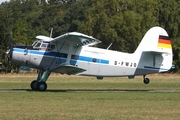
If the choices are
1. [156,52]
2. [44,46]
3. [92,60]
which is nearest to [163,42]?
[156,52]

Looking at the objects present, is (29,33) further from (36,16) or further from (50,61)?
(50,61)

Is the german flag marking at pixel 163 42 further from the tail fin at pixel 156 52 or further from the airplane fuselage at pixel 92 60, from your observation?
the airplane fuselage at pixel 92 60

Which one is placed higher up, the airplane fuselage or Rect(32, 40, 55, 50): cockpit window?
Rect(32, 40, 55, 50): cockpit window

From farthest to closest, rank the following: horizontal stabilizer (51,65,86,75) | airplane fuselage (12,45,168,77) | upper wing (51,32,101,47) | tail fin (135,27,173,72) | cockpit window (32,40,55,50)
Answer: tail fin (135,27,173,72)
cockpit window (32,40,55,50)
airplane fuselage (12,45,168,77)
horizontal stabilizer (51,65,86,75)
upper wing (51,32,101,47)

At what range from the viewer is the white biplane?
2852 centimetres

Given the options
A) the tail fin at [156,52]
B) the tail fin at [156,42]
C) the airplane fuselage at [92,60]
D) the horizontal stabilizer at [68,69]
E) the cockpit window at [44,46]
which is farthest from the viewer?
the tail fin at [156,42]

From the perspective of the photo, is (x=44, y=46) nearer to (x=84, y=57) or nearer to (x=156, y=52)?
(x=84, y=57)

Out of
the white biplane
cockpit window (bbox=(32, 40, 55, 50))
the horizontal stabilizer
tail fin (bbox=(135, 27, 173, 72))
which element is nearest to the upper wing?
the white biplane

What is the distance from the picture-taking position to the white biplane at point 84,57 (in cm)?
2852

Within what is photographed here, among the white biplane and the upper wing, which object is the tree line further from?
the upper wing

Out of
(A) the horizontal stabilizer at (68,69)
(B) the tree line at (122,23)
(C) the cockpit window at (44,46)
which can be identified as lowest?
(A) the horizontal stabilizer at (68,69)

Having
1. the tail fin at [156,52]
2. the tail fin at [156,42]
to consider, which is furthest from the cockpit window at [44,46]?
the tail fin at [156,42]

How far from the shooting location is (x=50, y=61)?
29.0 meters

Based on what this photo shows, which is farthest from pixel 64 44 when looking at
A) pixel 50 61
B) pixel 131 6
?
pixel 131 6
